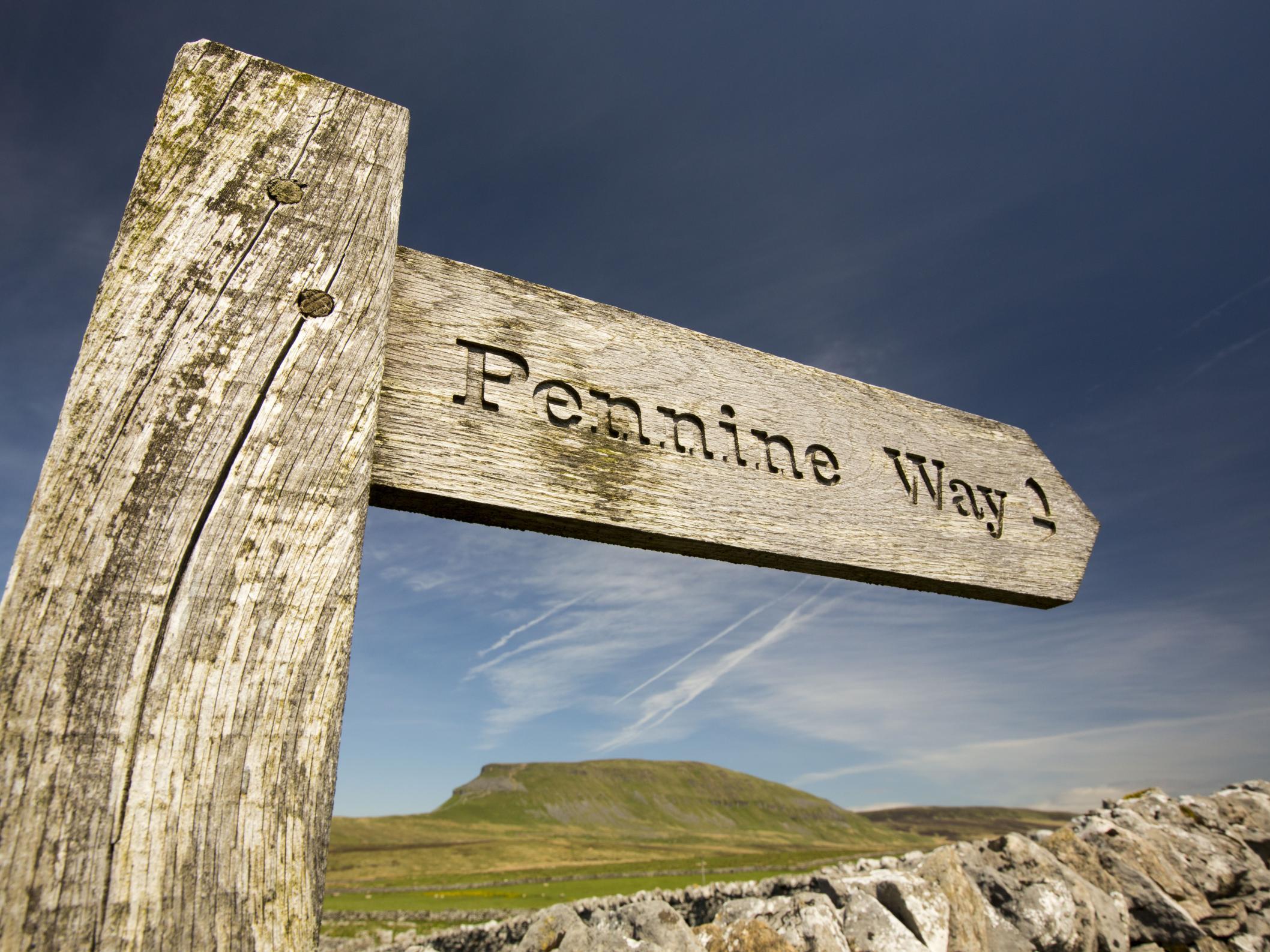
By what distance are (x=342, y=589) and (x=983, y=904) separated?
3.60m

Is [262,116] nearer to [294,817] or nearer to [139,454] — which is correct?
[139,454]

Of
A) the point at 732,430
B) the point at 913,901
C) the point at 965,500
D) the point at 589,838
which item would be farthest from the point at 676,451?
the point at 589,838

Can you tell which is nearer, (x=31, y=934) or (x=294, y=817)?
(x=31, y=934)

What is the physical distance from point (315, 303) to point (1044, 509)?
88.5 inches

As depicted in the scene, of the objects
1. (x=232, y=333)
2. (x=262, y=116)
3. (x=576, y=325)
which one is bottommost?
(x=232, y=333)

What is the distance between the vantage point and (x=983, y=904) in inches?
124

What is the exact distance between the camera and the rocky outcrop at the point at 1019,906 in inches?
108

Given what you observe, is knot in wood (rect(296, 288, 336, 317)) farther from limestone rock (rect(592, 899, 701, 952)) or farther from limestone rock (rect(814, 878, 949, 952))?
limestone rock (rect(814, 878, 949, 952))

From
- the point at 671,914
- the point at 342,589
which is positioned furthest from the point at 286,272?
the point at 671,914

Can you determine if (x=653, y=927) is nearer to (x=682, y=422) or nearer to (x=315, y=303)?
(x=682, y=422)

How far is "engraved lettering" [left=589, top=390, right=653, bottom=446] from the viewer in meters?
1.49

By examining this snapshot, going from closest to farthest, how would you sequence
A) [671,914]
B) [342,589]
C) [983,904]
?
[342,589], [671,914], [983,904]

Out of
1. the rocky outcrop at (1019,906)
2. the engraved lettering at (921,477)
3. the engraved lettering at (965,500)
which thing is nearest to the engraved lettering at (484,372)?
the engraved lettering at (921,477)

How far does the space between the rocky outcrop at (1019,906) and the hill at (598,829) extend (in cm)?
5277
